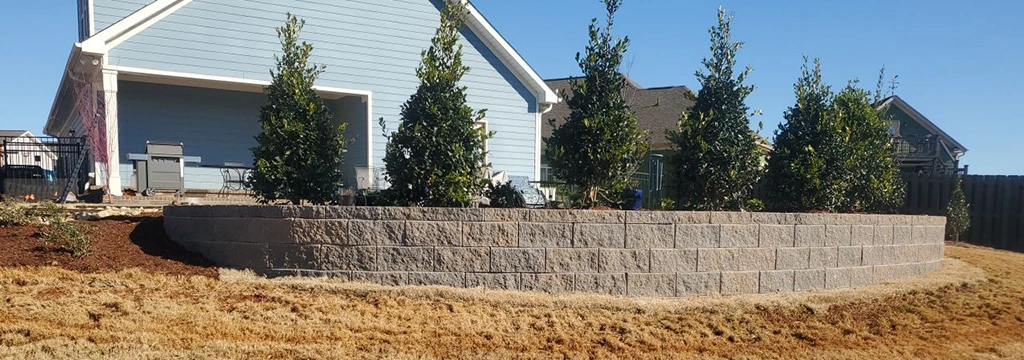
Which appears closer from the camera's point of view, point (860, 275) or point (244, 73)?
point (860, 275)

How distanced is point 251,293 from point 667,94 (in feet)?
61.8

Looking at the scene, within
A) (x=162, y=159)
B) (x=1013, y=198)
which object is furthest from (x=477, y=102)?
(x=1013, y=198)

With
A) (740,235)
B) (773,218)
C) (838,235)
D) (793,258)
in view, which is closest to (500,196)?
(740,235)

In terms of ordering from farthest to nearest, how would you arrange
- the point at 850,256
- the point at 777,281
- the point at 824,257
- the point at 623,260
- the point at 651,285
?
the point at 850,256, the point at 824,257, the point at 777,281, the point at 651,285, the point at 623,260

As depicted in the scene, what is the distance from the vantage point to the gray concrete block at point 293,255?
6.84 m

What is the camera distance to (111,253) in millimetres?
6938

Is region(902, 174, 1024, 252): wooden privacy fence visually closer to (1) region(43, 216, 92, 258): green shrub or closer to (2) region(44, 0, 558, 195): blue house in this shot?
(2) region(44, 0, 558, 195): blue house

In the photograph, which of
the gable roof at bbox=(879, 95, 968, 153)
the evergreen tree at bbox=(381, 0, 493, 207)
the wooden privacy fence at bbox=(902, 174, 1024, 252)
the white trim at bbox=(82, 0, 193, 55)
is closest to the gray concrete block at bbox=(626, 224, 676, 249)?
the evergreen tree at bbox=(381, 0, 493, 207)

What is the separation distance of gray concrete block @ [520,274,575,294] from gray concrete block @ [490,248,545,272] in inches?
3.2

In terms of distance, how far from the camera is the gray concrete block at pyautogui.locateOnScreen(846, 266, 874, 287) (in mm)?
8891

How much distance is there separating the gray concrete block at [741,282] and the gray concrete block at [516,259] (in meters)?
2.18

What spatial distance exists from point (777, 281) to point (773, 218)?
0.73m

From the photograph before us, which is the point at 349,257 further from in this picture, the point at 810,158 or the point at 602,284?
the point at 810,158

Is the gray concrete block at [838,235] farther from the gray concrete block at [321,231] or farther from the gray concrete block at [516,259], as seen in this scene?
the gray concrete block at [321,231]
